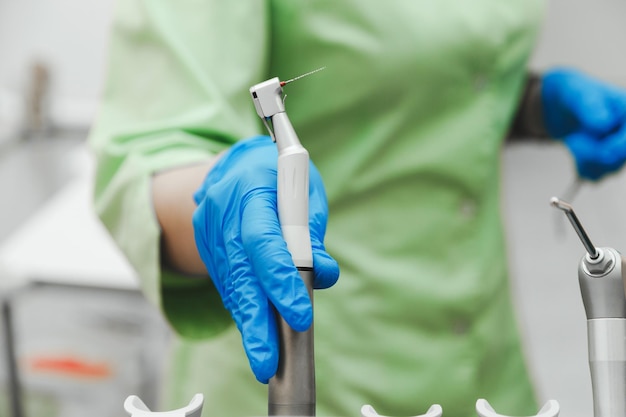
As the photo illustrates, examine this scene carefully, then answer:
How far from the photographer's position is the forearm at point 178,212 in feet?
1.48

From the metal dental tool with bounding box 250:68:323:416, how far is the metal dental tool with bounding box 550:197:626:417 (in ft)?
0.36

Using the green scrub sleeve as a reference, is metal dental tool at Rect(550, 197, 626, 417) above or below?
below

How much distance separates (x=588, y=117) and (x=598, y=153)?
0.13 feet

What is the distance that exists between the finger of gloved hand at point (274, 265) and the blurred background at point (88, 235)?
0.72 ft

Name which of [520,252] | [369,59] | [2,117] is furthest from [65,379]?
[369,59]

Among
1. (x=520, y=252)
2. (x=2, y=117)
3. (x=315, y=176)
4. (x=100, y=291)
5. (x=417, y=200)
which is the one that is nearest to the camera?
(x=315, y=176)

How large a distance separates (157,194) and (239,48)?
0.12 metres

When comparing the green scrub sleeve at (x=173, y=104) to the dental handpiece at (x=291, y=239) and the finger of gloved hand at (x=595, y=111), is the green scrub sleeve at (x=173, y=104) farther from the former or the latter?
the finger of gloved hand at (x=595, y=111)

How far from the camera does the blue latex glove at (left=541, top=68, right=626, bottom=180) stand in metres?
0.68

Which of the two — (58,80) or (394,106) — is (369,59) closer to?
(394,106)

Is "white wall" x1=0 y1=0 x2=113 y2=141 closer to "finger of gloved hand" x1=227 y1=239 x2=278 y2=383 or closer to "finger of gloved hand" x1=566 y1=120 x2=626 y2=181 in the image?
"finger of gloved hand" x1=566 y1=120 x2=626 y2=181

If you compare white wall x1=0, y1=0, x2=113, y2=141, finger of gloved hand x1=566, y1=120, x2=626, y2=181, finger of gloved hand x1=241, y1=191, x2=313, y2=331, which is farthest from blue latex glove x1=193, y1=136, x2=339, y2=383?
white wall x1=0, y1=0, x2=113, y2=141

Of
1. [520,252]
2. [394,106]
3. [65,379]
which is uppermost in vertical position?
[394,106]

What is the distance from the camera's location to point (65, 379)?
3.87 ft
